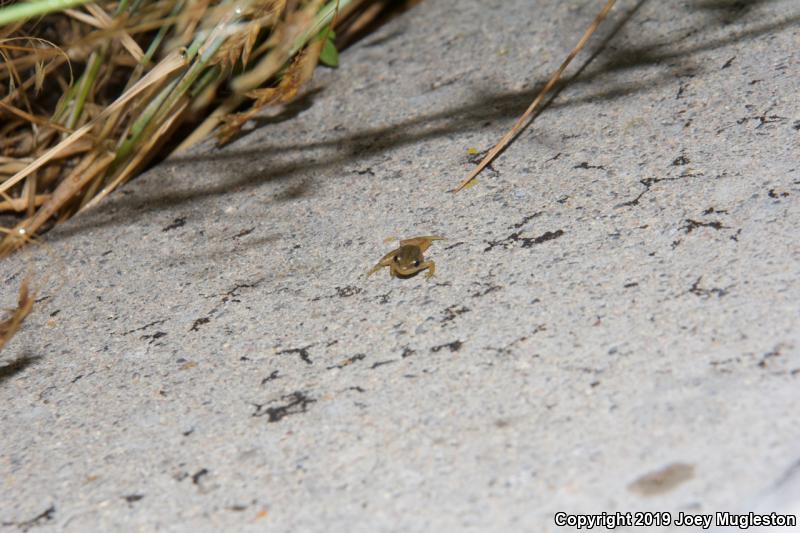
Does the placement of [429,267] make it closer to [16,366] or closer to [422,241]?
[422,241]

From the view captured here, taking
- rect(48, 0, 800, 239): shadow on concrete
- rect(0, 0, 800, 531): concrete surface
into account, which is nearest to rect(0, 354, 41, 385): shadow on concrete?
rect(0, 0, 800, 531): concrete surface

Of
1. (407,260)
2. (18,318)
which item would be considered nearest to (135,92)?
(18,318)

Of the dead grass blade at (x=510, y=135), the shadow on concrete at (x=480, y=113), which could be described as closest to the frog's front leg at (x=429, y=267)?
the dead grass blade at (x=510, y=135)

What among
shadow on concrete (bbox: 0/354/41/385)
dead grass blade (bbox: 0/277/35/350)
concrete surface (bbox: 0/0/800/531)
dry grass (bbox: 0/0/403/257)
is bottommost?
concrete surface (bbox: 0/0/800/531)

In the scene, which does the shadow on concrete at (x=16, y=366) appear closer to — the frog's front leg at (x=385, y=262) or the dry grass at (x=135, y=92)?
the dry grass at (x=135, y=92)

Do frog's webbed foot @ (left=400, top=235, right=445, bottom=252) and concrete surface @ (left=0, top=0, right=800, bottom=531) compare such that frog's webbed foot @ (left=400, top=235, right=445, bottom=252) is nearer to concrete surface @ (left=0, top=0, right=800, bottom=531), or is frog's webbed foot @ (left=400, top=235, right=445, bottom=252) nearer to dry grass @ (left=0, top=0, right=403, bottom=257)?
concrete surface @ (left=0, top=0, right=800, bottom=531)

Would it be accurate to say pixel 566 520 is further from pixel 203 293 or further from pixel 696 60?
pixel 696 60
